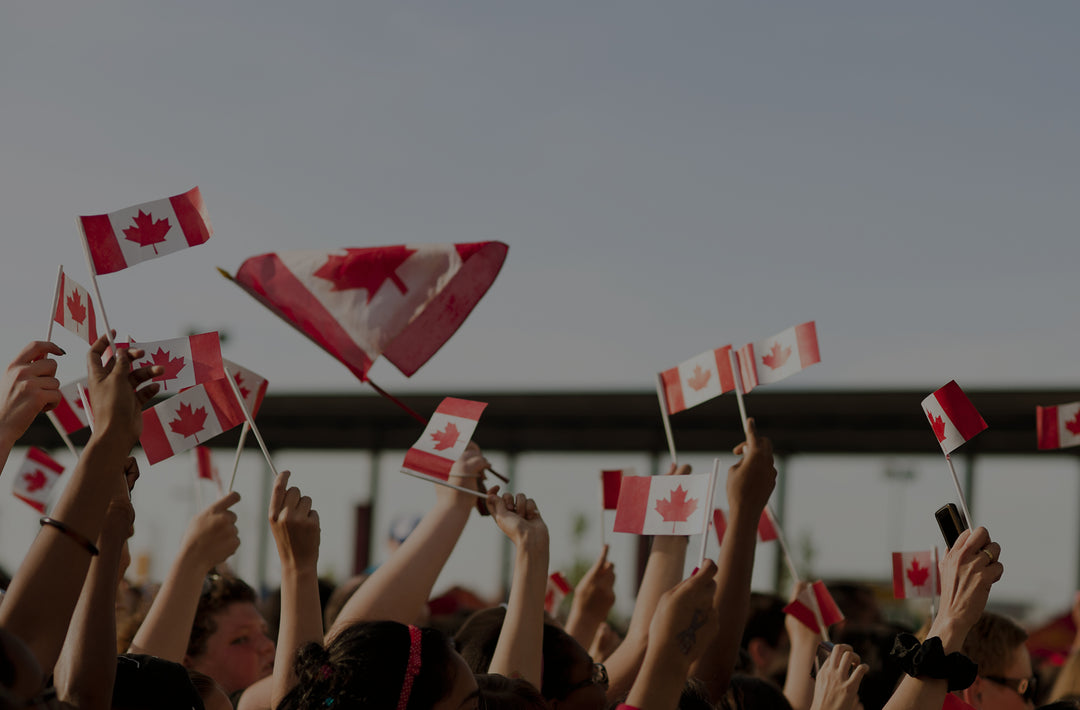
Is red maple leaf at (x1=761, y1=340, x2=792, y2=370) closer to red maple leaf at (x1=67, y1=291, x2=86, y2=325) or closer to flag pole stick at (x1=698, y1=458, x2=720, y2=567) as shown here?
flag pole stick at (x1=698, y1=458, x2=720, y2=567)

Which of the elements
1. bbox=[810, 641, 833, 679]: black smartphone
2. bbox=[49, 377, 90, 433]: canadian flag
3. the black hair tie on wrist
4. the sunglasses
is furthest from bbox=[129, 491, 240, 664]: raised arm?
the sunglasses

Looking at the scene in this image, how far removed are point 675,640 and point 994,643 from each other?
2.20 metres

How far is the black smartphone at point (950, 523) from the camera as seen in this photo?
136 inches

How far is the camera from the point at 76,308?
3838mm

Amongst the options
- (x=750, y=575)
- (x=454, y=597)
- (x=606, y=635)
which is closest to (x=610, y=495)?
(x=606, y=635)

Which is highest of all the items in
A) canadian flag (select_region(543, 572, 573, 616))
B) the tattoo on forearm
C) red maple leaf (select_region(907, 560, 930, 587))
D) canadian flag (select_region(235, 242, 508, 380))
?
canadian flag (select_region(235, 242, 508, 380))

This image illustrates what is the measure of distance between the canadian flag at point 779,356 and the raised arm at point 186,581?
2036mm

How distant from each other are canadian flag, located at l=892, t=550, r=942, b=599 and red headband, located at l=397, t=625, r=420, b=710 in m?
2.73

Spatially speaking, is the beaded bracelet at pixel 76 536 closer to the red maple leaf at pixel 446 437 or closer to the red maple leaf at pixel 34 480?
the red maple leaf at pixel 446 437

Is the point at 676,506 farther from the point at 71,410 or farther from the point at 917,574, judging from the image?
the point at 71,410

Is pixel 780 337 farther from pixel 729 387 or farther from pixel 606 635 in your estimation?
pixel 606 635

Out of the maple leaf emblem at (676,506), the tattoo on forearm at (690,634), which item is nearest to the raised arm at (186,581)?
the maple leaf emblem at (676,506)

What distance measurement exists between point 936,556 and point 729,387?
1.07 meters

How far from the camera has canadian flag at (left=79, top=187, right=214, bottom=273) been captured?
376 centimetres
